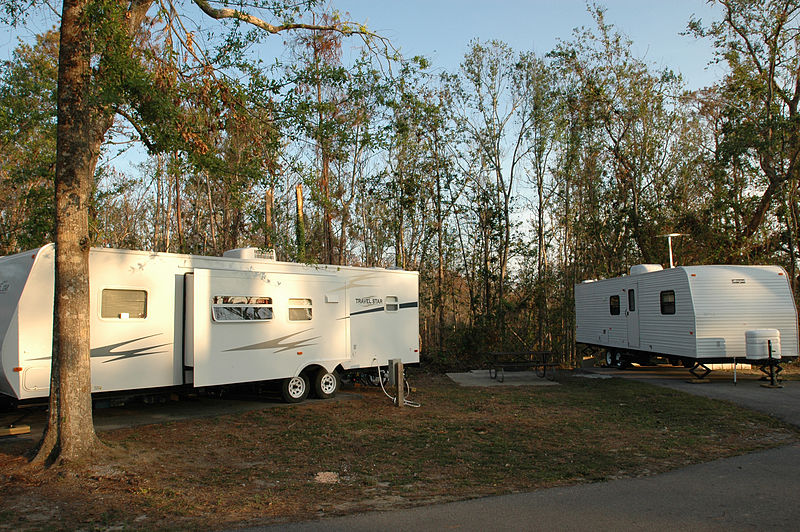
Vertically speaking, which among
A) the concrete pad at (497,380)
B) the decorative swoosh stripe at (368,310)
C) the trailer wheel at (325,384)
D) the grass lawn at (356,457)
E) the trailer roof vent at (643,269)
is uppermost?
the trailer roof vent at (643,269)

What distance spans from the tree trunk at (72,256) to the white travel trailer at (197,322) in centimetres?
193

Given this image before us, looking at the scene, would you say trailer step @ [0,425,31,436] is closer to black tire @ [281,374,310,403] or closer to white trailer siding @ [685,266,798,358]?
black tire @ [281,374,310,403]

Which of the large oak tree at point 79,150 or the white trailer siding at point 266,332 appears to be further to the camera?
the white trailer siding at point 266,332

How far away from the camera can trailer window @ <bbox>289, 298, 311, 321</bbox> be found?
428 inches

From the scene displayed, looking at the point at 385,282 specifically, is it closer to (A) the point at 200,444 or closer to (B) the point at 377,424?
(B) the point at 377,424

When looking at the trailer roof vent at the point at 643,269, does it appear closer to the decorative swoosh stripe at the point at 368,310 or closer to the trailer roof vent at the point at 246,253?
the decorative swoosh stripe at the point at 368,310

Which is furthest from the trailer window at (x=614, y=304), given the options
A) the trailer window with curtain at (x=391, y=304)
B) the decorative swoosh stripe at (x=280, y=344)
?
the decorative swoosh stripe at (x=280, y=344)

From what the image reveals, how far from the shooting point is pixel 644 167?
20172mm

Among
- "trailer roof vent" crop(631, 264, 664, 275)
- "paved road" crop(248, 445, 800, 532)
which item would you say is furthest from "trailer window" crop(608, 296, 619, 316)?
"paved road" crop(248, 445, 800, 532)

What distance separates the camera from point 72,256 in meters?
6.43

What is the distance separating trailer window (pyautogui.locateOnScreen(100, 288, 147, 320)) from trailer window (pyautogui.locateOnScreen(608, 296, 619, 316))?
12.4m

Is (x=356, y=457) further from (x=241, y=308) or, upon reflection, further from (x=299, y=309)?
(x=299, y=309)

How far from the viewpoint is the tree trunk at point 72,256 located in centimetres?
631

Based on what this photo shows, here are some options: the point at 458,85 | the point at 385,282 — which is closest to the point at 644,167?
the point at 458,85
